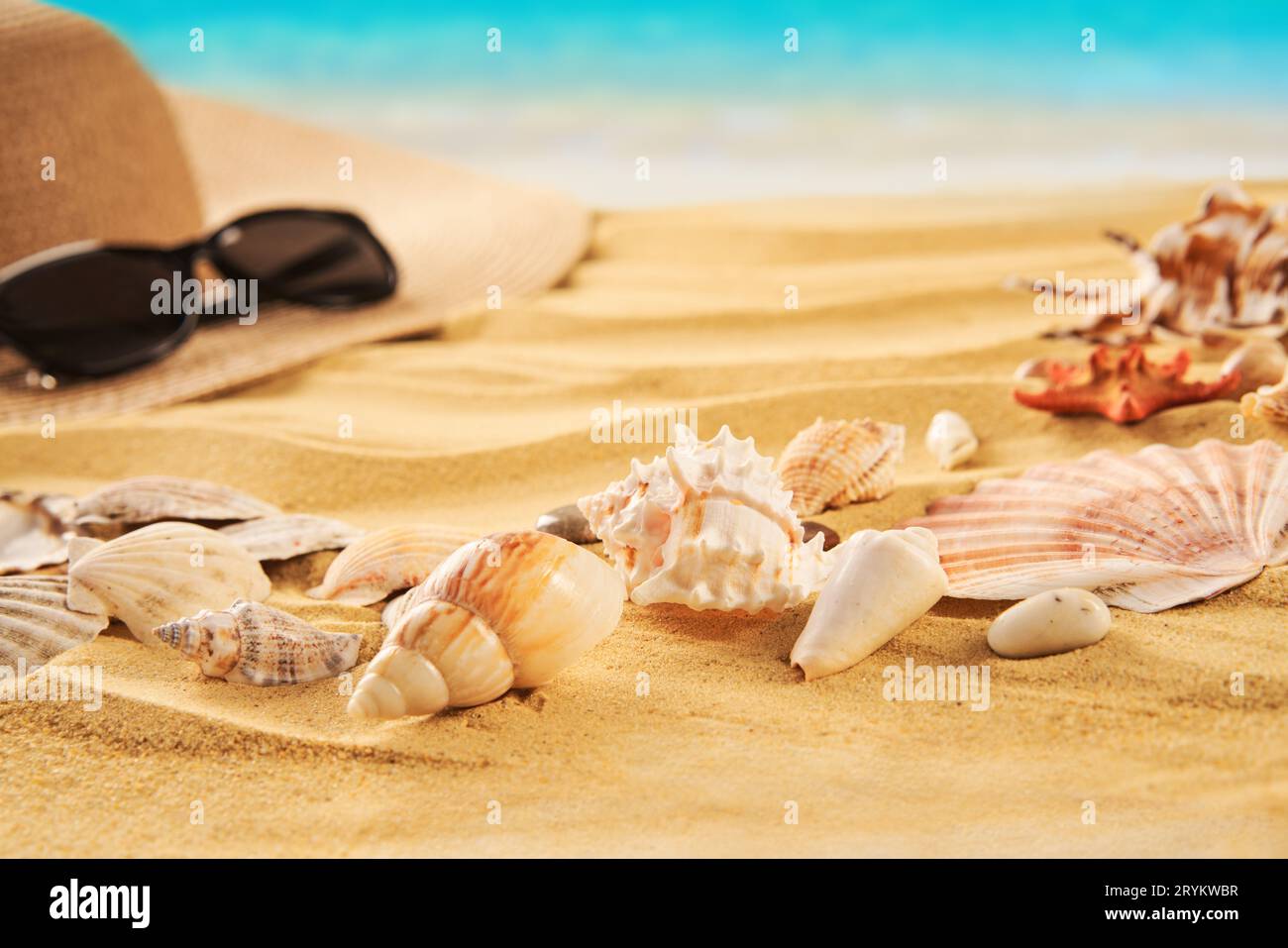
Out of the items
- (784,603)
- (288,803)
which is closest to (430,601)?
(288,803)

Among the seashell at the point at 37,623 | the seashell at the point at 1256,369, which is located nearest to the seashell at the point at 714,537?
the seashell at the point at 37,623

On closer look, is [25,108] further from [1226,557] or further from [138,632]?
[1226,557]

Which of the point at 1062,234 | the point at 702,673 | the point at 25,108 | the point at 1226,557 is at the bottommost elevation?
the point at 702,673

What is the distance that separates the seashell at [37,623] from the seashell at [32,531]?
0.49 feet

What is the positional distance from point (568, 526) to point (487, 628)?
1.53 ft

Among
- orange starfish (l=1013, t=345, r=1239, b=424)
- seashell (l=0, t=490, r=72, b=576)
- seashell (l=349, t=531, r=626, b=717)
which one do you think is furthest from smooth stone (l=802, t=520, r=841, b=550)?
seashell (l=0, t=490, r=72, b=576)

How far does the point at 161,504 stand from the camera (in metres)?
1.77

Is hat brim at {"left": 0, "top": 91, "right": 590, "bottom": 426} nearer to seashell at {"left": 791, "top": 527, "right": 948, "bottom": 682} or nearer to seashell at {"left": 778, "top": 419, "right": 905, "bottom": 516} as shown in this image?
seashell at {"left": 778, "top": 419, "right": 905, "bottom": 516}

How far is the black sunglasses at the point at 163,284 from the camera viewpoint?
95.0 inches

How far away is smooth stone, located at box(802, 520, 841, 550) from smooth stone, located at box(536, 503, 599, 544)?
29 centimetres

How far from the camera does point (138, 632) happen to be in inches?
57.8

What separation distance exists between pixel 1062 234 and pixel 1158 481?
187 cm

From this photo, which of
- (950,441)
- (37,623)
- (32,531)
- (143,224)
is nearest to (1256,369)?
(950,441)

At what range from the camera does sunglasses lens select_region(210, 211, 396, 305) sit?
2803 mm
